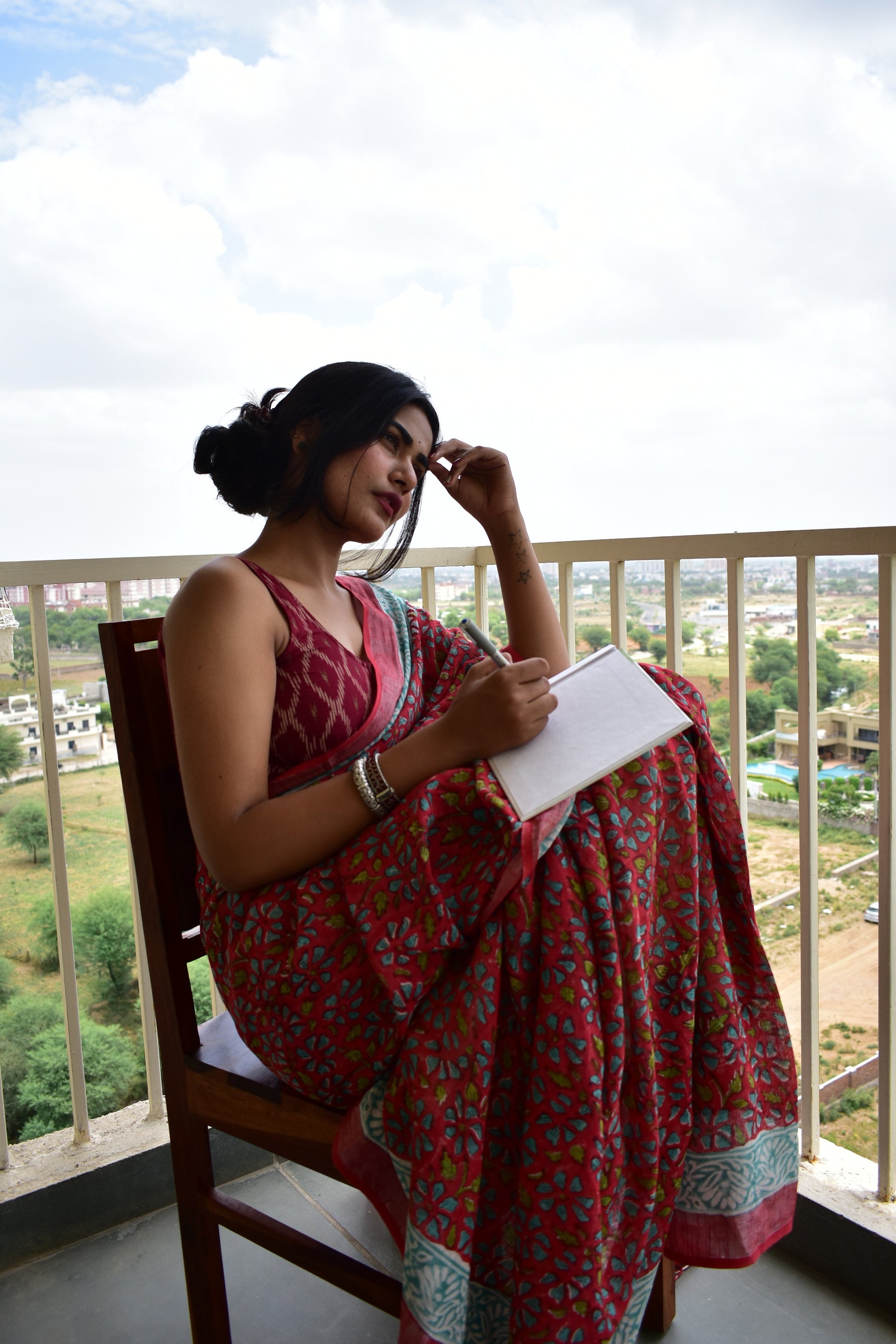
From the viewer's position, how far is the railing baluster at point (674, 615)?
1.56 m

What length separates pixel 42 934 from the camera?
1162 cm

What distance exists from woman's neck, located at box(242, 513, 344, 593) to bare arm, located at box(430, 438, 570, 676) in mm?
244

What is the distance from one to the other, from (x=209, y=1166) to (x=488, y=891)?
63 centimetres

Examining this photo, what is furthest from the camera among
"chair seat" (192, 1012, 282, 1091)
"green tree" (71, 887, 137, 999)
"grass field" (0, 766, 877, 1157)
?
"green tree" (71, 887, 137, 999)

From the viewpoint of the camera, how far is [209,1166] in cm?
108

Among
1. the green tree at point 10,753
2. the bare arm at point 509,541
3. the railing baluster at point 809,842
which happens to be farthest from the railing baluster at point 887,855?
the green tree at point 10,753

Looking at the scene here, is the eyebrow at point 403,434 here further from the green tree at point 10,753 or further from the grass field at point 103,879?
the green tree at point 10,753

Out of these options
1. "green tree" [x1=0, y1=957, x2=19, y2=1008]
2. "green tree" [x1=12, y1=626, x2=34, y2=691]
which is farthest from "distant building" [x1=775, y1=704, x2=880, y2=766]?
"green tree" [x1=0, y1=957, x2=19, y2=1008]

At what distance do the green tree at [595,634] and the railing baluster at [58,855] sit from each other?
42.0 inches

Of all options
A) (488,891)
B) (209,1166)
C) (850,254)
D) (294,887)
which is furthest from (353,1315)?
(850,254)

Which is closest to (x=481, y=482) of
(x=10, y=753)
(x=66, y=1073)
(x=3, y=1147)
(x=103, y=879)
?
(x=3, y=1147)

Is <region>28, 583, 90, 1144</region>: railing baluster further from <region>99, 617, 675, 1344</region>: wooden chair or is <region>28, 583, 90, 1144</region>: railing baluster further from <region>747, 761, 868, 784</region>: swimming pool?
<region>747, 761, 868, 784</region>: swimming pool

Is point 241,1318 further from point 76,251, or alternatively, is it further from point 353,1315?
point 76,251

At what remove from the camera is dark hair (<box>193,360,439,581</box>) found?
113 centimetres
